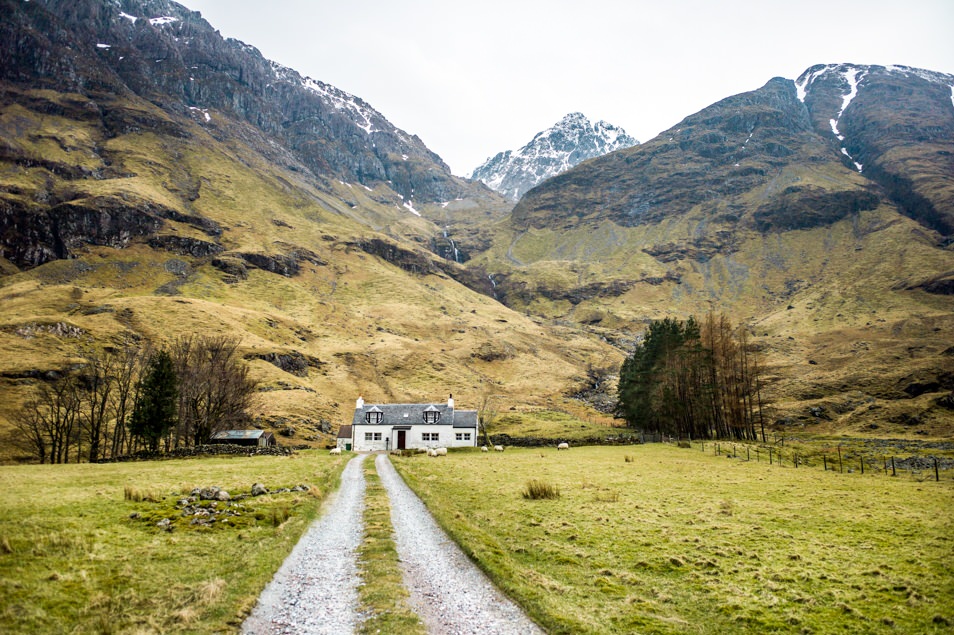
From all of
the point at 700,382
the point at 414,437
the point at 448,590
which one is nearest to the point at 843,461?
the point at 700,382

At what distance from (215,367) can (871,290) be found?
744ft

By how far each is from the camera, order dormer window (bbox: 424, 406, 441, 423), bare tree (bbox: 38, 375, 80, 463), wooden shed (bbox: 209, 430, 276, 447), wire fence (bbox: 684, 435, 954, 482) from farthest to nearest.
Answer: dormer window (bbox: 424, 406, 441, 423) < wooden shed (bbox: 209, 430, 276, 447) < bare tree (bbox: 38, 375, 80, 463) < wire fence (bbox: 684, 435, 954, 482)

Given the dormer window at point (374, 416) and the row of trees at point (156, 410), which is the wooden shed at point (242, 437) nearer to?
the row of trees at point (156, 410)

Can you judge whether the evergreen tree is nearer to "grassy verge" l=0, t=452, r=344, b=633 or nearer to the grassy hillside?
the grassy hillside

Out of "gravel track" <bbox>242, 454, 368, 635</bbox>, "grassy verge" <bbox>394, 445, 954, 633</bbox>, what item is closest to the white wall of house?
"grassy verge" <bbox>394, 445, 954, 633</bbox>

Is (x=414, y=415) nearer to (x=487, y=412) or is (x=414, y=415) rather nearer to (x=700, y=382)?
(x=487, y=412)

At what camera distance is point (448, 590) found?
12273 millimetres

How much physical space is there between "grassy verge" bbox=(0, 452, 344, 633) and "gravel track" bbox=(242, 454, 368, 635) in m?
0.41

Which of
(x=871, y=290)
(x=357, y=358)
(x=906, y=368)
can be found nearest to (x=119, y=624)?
(x=357, y=358)

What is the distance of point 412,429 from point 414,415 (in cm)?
255

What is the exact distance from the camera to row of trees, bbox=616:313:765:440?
64688 mm

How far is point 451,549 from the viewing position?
1608 centimetres

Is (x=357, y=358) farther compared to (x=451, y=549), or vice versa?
(x=357, y=358)

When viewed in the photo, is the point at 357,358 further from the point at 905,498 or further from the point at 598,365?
the point at 905,498
